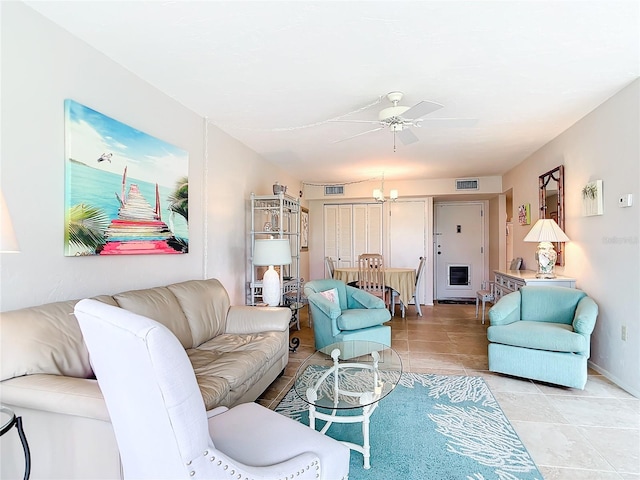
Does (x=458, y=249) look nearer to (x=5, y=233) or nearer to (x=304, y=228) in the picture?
(x=304, y=228)

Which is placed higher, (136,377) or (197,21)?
(197,21)

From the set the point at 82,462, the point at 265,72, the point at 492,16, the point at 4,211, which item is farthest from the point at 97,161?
the point at 492,16

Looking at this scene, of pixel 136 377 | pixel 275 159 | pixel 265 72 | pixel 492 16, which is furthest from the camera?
pixel 275 159

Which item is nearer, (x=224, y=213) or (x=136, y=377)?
(x=136, y=377)

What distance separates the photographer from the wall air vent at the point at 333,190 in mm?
7041

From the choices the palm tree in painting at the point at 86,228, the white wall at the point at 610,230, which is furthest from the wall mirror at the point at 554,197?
the palm tree in painting at the point at 86,228

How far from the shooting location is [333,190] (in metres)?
7.08

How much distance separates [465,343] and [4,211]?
4303mm

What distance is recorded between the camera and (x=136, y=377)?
100 cm

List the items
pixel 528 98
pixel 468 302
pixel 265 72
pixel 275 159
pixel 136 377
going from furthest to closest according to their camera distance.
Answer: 1. pixel 468 302
2. pixel 275 159
3. pixel 528 98
4. pixel 265 72
5. pixel 136 377

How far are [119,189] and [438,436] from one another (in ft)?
8.52

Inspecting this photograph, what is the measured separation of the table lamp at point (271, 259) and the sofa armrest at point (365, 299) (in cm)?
90

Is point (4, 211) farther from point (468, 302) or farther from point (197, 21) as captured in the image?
point (468, 302)

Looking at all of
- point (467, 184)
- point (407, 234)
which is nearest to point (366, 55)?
point (467, 184)
